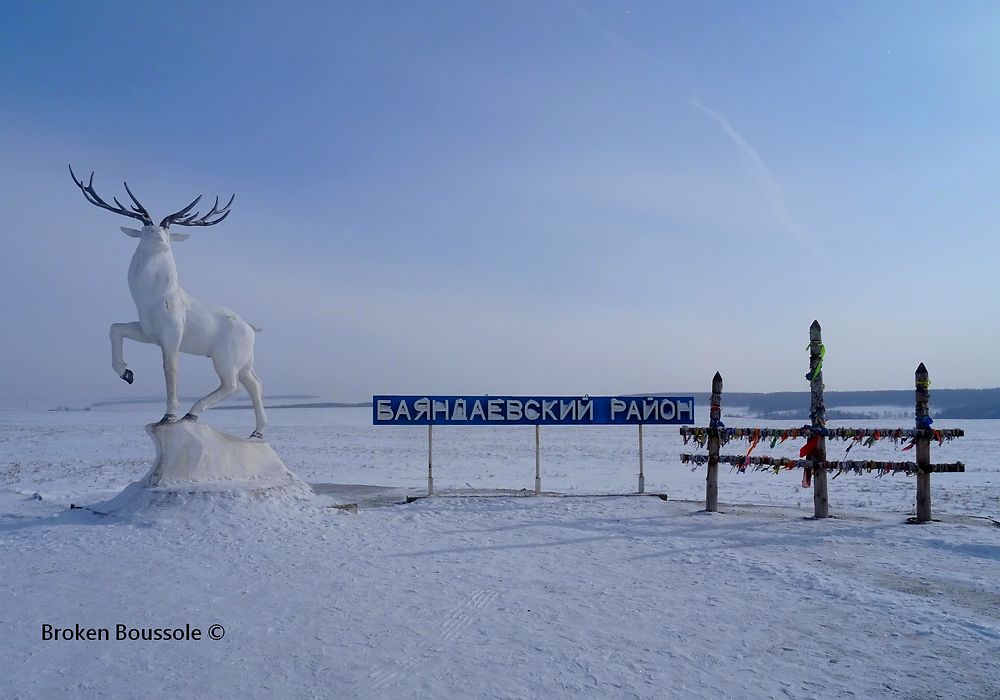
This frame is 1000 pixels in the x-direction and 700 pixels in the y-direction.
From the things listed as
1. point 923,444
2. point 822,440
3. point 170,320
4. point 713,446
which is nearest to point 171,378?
point 170,320

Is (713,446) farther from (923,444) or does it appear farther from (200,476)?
(200,476)

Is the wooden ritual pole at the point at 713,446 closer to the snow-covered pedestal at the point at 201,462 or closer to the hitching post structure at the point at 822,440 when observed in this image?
the hitching post structure at the point at 822,440

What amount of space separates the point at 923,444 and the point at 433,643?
399 inches

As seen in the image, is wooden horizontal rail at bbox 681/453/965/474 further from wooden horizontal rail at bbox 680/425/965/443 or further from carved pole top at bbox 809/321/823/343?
carved pole top at bbox 809/321/823/343

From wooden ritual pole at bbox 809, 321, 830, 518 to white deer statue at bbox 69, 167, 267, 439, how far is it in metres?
10.5

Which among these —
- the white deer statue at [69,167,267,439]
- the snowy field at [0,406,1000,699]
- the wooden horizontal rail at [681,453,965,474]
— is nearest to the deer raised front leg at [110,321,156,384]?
the white deer statue at [69,167,267,439]

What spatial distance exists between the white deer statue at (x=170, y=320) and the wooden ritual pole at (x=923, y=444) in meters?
12.2

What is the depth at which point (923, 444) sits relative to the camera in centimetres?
1189

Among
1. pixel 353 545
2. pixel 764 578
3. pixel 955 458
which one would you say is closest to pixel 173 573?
pixel 353 545

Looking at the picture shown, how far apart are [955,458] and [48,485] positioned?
107 ft

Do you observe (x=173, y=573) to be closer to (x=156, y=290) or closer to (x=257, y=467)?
(x=257, y=467)

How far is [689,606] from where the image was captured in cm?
682

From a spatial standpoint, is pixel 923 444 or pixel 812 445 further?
pixel 812 445

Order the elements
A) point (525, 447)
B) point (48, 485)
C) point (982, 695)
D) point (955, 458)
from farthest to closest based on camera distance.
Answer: point (525, 447)
point (955, 458)
point (48, 485)
point (982, 695)
